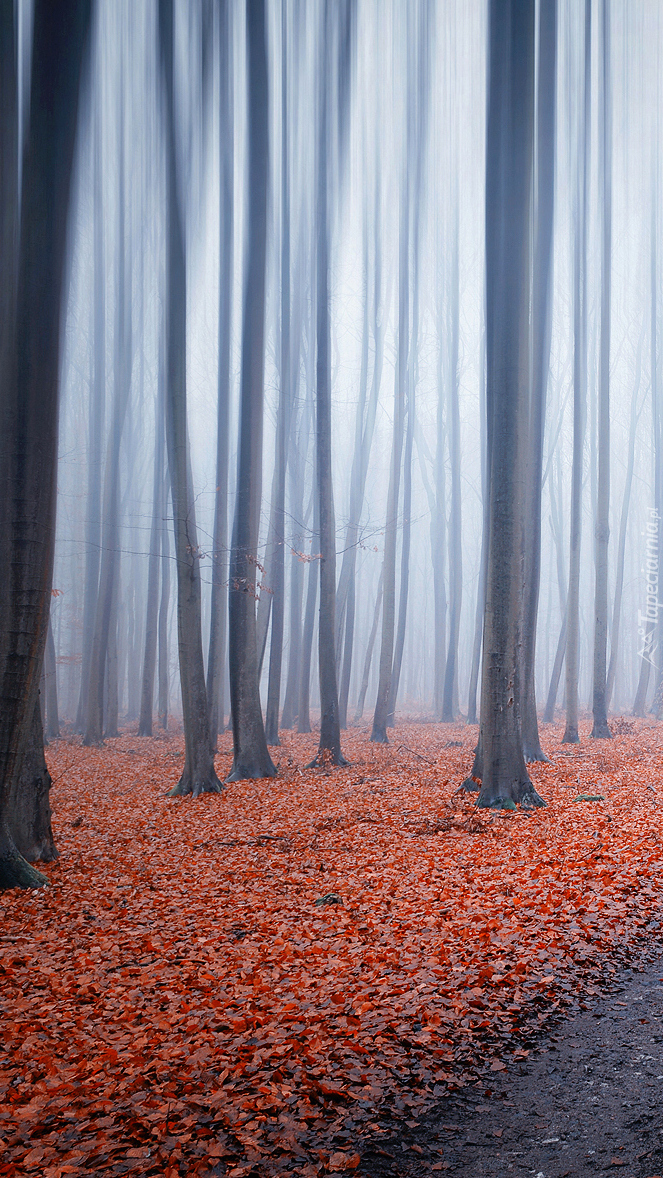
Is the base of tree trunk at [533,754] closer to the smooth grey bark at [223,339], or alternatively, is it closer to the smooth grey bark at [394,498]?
the smooth grey bark at [394,498]

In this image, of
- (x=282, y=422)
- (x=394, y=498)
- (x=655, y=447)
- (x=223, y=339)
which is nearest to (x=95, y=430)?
(x=282, y=422)

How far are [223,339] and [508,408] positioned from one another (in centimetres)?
834

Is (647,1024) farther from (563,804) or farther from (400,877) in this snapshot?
(563,804)

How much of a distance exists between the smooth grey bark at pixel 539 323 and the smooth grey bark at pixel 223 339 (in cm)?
594

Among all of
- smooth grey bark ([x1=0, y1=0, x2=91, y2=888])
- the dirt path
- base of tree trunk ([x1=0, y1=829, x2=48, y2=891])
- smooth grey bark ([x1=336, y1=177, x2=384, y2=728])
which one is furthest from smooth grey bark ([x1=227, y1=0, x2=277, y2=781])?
the dirt path

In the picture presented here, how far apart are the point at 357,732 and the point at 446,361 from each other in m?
14.1

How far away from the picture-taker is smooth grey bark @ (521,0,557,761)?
11.5m

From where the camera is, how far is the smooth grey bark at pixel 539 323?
11.5m

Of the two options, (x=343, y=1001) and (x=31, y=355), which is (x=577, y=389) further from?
(x=343, y=1001)

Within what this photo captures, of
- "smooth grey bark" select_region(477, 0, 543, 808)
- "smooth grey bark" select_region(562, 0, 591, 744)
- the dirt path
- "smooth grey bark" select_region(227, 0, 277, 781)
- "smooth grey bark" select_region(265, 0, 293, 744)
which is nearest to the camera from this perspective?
the dirt path

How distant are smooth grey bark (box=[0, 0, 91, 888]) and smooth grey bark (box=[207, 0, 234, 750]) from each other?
5.36 meters

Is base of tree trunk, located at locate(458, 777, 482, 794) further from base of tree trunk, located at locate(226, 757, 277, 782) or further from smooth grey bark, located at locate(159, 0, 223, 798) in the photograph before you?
smooth grey bark, located at locate(159, 0, 223, 798)

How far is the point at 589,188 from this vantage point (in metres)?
16.5

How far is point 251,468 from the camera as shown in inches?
496
